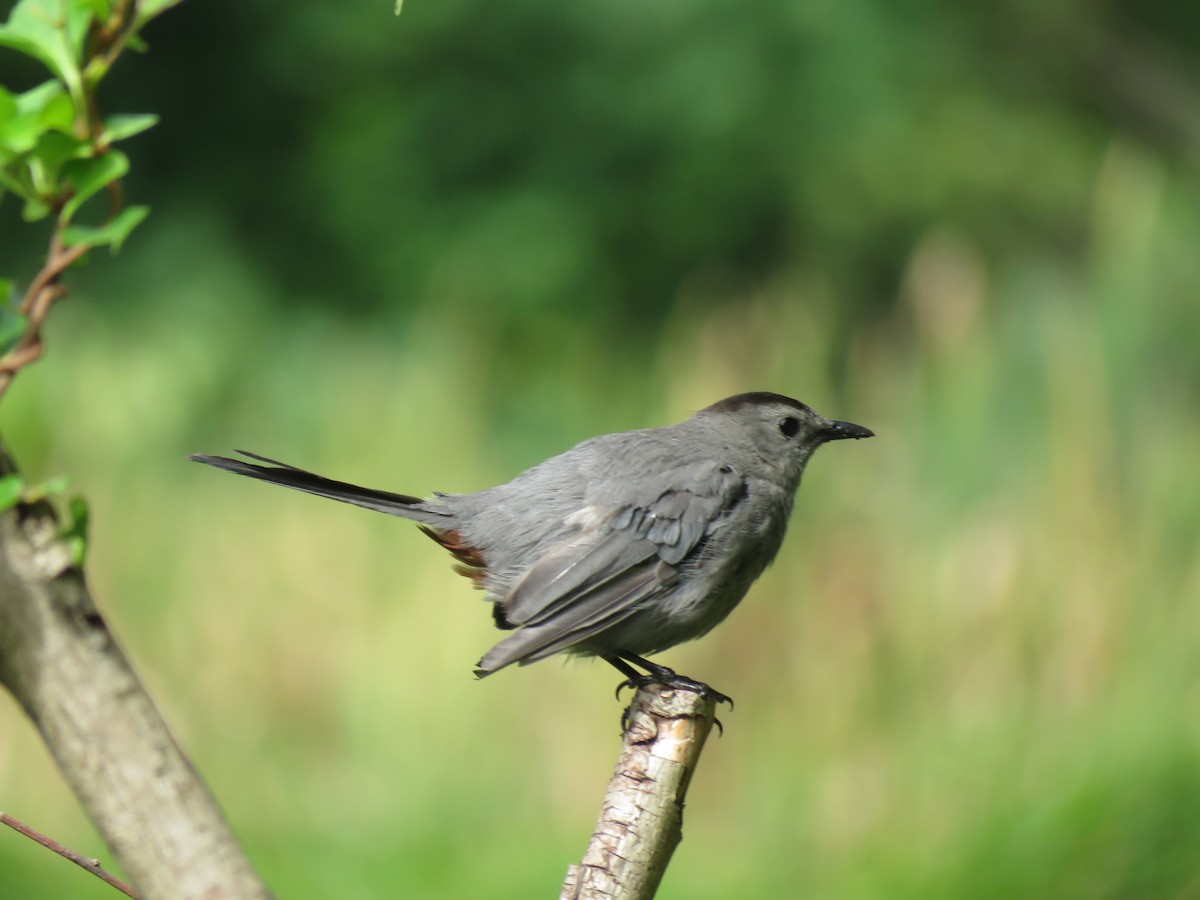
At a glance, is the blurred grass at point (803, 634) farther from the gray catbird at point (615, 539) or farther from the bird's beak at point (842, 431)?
the gray catbird at point (615, 539)

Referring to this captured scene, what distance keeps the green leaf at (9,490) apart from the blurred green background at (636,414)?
2731 millimetres

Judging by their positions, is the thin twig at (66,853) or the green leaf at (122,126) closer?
the thin twig at (66,853)

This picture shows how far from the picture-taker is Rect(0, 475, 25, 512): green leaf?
106 centimetres

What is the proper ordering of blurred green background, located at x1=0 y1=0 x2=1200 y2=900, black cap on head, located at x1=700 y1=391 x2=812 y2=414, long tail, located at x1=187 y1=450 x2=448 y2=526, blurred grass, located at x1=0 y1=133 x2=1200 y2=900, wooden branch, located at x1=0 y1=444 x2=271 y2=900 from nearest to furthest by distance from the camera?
1. wooden branch, located at x1=0 y1=444 x2=271 y2=900
2. long tail, located at x1=187 y1=450 x2=448 y2=526
3. black cap on head, located at x1=700 y1=391 x2=812 y2=414
4. blurred grass, located at x1=0 y1=133 x2=1200 y2=900
5. blurred green background, located at x1=0 y1=0 x2=1200 y2=900

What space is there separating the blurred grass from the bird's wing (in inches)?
65.6

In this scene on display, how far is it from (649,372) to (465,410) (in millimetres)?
1458

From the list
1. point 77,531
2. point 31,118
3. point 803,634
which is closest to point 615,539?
point 77,531

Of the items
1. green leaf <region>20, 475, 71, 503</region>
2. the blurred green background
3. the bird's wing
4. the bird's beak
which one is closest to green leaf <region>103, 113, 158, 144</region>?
green leaf <region>20, 475, 71, 503</region>

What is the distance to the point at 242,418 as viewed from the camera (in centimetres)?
597

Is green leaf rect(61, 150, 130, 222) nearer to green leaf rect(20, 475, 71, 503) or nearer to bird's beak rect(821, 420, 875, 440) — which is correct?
green leaf rect(20, 475, 71, 503)

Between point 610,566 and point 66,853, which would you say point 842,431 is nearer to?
point 610,566

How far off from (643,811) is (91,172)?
0.81m

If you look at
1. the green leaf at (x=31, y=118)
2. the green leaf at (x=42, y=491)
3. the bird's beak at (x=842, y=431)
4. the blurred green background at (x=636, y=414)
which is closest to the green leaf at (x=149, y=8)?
the green leaf at (x=31, y=118)

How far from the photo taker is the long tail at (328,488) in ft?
5.97
